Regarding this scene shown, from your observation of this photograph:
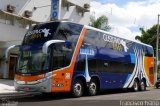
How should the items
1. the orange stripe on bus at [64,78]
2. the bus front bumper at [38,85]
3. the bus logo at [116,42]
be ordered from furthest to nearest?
1. the bus logo at [116,42]
2. the orange stripe on bus at [64,78]
3. the bus front bumper at [38,85]

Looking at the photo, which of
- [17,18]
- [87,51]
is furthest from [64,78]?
[17,18]

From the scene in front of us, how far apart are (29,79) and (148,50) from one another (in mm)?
14547

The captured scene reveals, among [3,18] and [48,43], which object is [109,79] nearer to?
[48,43]

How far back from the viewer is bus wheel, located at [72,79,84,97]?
19219mm

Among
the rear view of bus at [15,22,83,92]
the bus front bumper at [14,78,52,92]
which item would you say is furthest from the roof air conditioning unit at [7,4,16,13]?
the bus front bumper at [14,78,52,92]

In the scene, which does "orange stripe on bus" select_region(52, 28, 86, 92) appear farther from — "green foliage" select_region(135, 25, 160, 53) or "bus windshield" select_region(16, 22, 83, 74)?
"green foliage" select_region(135, 25, 160, 53)

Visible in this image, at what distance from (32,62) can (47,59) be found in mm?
876

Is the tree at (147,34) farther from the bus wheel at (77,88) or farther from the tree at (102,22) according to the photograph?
the bus wheel at (77,88)

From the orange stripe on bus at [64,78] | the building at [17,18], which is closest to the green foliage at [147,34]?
the building at [17,18]

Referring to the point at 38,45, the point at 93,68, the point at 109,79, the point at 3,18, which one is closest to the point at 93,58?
the point at 93,68

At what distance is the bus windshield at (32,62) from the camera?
1769cm

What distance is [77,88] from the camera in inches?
768

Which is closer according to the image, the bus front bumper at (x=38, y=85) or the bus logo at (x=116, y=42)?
the bus front bumper at (x=38, y=85)

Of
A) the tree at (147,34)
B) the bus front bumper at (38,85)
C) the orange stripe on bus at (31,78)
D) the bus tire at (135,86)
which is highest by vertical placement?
the tree at (147,34)
